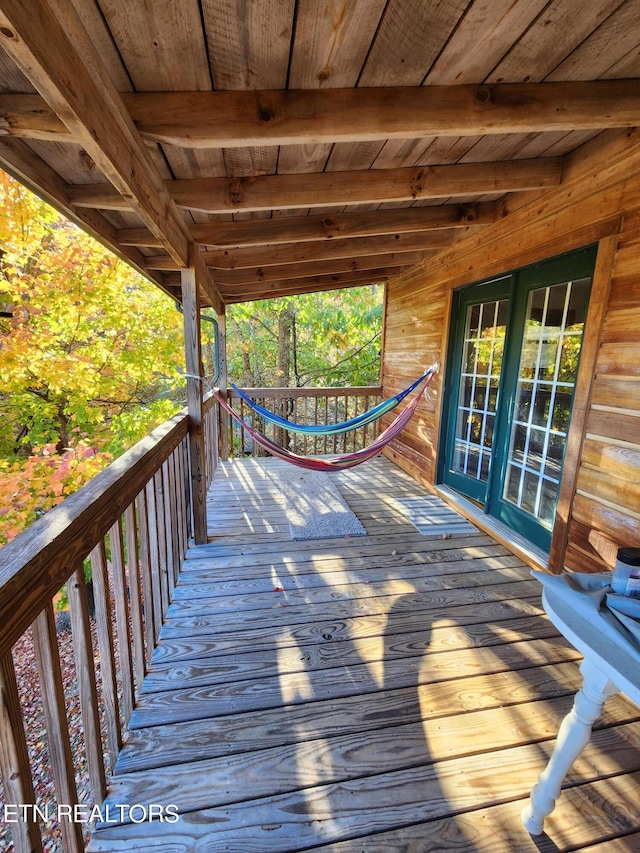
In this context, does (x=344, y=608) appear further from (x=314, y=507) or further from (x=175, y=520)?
(x=314, y=507)

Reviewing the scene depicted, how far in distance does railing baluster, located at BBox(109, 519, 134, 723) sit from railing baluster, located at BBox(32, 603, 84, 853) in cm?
35

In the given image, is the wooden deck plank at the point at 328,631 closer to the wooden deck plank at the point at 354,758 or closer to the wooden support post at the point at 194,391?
the wooden deck plank at the point at 354,758

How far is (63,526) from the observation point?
0.81 m

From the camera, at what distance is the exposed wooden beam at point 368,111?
3.68 ft

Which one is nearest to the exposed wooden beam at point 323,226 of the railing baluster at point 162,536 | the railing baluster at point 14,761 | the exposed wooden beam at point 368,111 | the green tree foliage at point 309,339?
the exposed wooden beam at point 368,111

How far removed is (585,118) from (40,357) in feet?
17.2

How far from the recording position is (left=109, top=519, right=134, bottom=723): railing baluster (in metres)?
1.17

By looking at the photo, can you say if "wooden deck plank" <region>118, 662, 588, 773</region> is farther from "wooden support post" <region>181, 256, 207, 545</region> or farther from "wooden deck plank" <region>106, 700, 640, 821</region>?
"wooden support post" <region>181, 256, 207, 545</region>

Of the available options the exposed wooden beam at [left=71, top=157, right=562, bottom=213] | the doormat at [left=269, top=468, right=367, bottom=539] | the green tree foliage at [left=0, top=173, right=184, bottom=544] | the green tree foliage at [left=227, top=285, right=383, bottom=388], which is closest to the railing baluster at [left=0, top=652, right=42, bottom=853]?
the exposed wooden beam at [left=71, top=157, right=562, bottom=213]

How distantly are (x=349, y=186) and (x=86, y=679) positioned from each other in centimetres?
205

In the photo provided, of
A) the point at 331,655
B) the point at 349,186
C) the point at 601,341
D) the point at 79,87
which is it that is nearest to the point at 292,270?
the point at 349,186

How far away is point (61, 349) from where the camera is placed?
5.09 meters

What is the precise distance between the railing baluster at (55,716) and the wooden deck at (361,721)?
0.81 ft

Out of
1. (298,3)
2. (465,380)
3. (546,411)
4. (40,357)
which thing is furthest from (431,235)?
(40,357)
